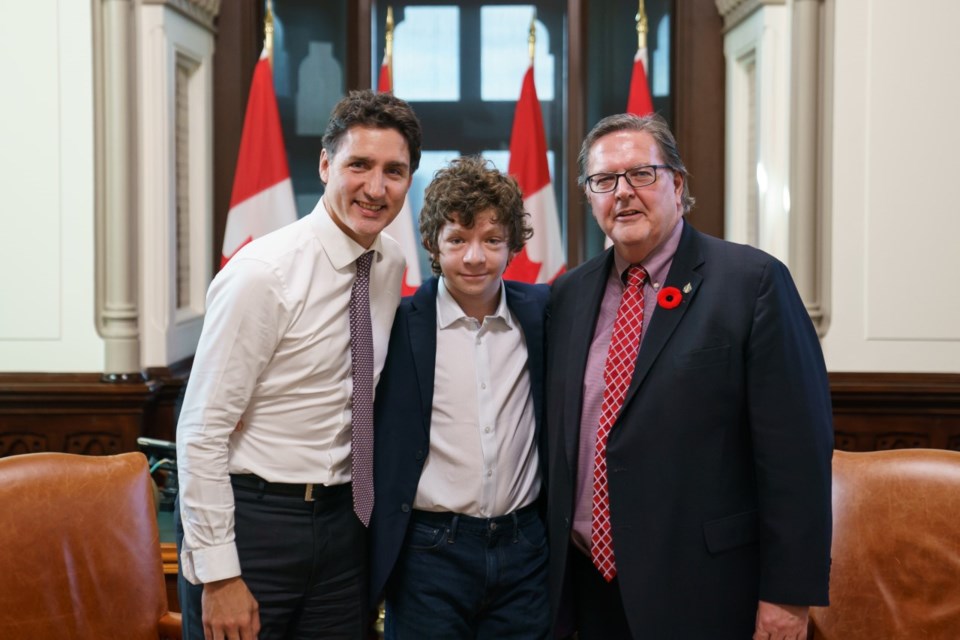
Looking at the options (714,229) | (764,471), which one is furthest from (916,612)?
(714,229)

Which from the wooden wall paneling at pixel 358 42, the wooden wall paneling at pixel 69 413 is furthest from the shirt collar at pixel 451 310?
the wooden wall paneling at pixel 358 42

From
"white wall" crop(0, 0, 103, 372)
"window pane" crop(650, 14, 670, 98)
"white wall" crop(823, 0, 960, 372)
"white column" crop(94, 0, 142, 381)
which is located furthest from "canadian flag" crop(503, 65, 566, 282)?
"white wall" crop(0, 0, 103, 372)

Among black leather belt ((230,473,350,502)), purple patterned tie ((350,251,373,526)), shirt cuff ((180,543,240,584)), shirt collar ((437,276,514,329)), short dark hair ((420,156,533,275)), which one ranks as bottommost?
shirt cuff ((180,543,240,584))

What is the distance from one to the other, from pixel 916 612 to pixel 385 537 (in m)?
1.13

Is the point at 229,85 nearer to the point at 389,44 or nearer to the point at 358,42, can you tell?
the point at 358,42

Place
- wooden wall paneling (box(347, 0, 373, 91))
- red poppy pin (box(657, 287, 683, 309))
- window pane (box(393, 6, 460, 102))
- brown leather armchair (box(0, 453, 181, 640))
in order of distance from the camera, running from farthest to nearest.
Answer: window pane (box(393, 6, 460, 102)) → wooden wall paneling (box(347, 0, 373, 91)) → brown leather armchair (box(0, 453, 181, 640)) → red poppy pin (box(657, 287, 683, 309))

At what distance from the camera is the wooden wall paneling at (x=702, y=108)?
3.87 meters

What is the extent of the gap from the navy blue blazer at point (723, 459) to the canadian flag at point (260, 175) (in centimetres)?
225

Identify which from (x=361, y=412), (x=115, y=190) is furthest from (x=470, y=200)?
(x=115, y=190)

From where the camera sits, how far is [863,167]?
3301mm

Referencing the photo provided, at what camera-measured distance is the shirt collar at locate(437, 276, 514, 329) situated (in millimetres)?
1981

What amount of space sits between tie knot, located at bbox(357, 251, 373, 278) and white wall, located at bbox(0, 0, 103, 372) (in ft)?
5.56

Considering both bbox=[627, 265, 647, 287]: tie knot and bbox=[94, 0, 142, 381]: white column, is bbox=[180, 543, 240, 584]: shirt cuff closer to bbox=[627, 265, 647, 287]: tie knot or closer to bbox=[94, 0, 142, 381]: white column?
bbox=[627, 265, 647, 287]: tie knot

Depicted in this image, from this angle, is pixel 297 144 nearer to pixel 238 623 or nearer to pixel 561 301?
pixel 561 301
